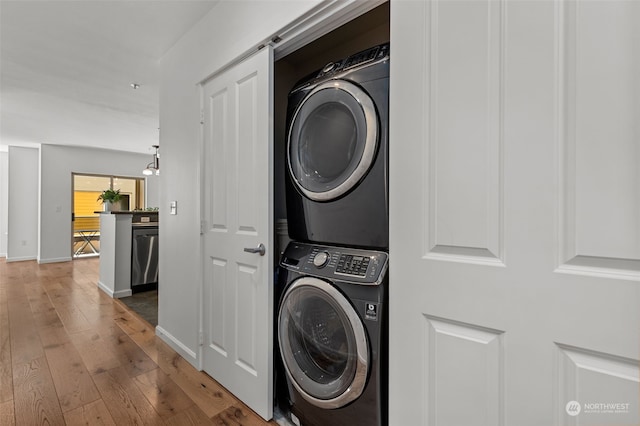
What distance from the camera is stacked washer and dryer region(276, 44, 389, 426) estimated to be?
1.20 m

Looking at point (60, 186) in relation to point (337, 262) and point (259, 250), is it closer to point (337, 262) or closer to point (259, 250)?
point (259, 250)

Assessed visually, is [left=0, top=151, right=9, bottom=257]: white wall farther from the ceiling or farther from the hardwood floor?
the hardwood floor

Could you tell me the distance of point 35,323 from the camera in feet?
9.53

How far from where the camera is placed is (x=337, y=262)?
1327 mm

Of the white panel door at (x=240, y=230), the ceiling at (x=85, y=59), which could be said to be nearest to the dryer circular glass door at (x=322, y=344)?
the white panel door at (x=240, y=230)

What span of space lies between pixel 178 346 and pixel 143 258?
7.57 feet

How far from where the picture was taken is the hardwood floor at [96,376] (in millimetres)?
1597

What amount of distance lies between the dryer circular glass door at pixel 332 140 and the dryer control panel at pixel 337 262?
0.26 m
